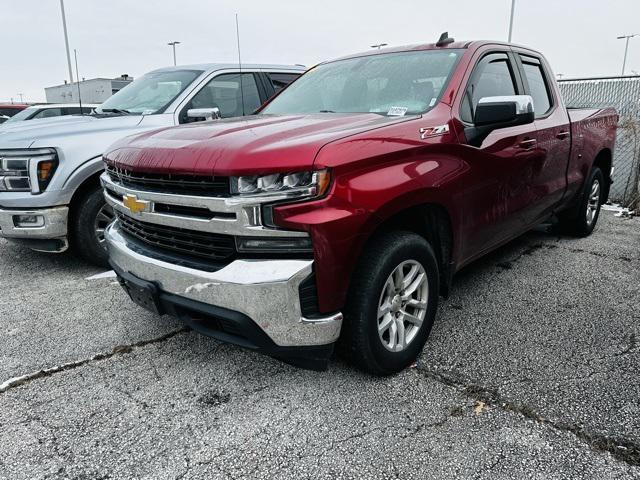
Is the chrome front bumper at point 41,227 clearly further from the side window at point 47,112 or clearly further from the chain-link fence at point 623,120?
the side window at point 47,112

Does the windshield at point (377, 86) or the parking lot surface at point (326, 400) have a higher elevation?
the windshield at point (377, 86)

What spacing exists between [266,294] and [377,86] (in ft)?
5.85

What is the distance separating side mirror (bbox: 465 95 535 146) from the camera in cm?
283

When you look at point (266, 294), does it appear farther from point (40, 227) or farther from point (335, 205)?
point (40, 227)

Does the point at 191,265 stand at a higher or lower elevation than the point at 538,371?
higher

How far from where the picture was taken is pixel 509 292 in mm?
3881

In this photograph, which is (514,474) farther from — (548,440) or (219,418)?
(219,418)

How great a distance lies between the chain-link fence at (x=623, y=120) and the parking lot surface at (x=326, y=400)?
163 inches

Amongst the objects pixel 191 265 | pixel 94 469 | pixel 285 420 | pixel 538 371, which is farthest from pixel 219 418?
pixel 538 371

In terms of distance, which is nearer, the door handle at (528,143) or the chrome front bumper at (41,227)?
the door handle at (528,143)

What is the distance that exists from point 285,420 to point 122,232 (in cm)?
147

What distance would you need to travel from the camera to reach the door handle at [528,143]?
3.51m

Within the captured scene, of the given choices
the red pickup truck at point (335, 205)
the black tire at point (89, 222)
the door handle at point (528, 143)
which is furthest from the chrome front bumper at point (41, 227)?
the door handle at point (528, 143)

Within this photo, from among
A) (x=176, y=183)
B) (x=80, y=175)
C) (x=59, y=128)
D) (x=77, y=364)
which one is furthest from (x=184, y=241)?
(x=59, y=128)
